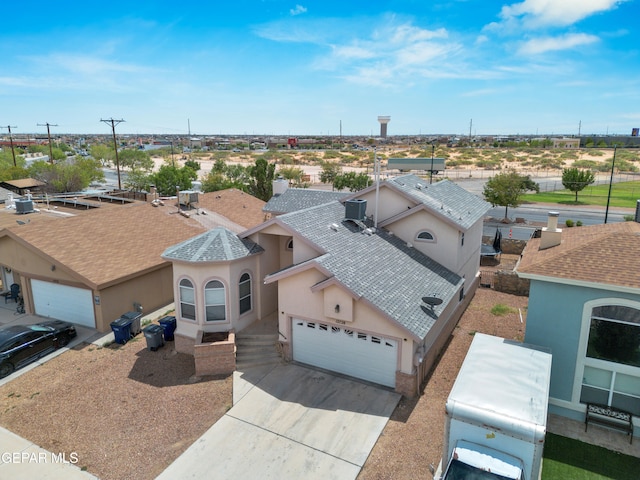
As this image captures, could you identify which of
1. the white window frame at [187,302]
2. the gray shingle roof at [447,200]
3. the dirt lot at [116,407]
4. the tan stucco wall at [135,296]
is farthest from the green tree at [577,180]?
the dirt lot at [116,407]

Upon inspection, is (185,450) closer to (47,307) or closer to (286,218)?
(286,218)

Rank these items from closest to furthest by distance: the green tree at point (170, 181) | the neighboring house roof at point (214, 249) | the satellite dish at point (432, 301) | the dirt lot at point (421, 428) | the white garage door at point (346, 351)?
the dirt lot at point (421, 428)
the white garage door at point (346, 351)
the satellite dish at point (432, 301)
the neighboring house roof at point (214, 249)
the green tree at point (170, 181)

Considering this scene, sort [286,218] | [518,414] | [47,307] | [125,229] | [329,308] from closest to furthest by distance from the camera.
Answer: [518,414] < [329,308] < [286,218] < [47,307] < [125,229]

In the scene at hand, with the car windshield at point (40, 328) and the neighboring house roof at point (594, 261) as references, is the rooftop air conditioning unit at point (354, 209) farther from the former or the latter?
the car windshield at point (40, 328)

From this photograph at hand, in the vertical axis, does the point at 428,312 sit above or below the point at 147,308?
above

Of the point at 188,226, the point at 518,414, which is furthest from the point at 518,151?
the point at 518,414

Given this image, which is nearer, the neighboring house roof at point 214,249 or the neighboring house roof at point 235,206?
the neighboring house roof at point 214,249

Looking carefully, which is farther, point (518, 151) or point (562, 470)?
point (518, 151)

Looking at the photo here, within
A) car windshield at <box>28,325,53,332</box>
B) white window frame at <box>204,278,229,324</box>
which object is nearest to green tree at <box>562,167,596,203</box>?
white window frame at <box>204,278,229,324</box>
